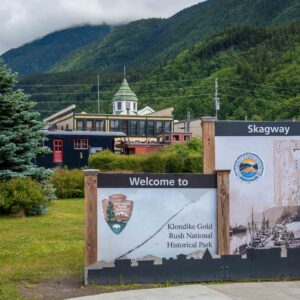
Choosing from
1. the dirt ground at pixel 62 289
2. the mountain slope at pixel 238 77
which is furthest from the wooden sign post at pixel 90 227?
the mountain slope at pixel 238 77

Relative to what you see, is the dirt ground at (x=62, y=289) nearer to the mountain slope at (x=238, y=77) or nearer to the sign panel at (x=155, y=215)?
the sign panel at (x=155, y=215)

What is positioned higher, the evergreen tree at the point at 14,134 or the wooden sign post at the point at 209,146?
the evergreen tree at the point at 14,134

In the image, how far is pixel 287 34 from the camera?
124688 mm

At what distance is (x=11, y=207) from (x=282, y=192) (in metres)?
13.1

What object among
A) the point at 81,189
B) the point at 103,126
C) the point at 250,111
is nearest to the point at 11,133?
the point at 81,189

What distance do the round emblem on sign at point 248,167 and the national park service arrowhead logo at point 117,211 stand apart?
1.97m

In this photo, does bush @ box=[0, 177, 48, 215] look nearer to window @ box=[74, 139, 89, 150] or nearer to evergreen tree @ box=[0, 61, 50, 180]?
→ evergreen tree @ box=[0, 61, 50, 180]

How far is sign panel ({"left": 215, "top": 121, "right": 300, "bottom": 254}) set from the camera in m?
10.5

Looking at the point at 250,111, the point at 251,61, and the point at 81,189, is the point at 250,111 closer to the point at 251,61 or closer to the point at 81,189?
the point at 251,61

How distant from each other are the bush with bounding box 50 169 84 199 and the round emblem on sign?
76.9 ft

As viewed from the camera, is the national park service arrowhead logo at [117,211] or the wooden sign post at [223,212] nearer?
the national park service arrowhead logo at [117,211]

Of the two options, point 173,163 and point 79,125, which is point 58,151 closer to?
point 173,163

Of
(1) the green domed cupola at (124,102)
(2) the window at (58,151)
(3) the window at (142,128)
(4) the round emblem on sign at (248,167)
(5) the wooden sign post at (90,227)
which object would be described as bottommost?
(5) the wooden sign post at (90,227)

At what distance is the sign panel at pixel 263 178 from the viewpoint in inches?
412
